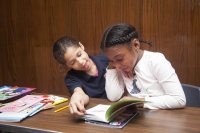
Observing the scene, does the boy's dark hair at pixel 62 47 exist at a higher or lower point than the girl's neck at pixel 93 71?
higher

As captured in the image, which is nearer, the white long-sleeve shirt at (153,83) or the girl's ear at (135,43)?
the white long-sleeve shirt at (153,83)

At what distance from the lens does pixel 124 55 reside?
132cm

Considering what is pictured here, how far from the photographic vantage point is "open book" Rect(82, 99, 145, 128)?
1.06m

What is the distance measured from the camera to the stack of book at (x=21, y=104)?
1241mm

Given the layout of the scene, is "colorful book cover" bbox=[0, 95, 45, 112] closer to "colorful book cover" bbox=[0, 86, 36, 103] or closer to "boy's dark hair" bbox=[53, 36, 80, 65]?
"colorful book cover" bbox=[0, 86, 36, 103]

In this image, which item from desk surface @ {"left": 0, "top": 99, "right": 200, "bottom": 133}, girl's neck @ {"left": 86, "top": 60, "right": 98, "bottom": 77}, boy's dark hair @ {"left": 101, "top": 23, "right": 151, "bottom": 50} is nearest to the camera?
desk surface @ {"left": 0, "top": 99, "right": 200, "bottom": 133}

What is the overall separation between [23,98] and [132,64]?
65 cm

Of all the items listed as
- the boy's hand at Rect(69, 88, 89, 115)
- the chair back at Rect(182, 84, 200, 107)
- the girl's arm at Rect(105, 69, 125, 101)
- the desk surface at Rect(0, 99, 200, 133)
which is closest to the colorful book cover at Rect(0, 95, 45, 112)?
the desk surface at Rect(0, 99, 200, 133)

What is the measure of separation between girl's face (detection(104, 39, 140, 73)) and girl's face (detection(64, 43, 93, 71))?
28 cm

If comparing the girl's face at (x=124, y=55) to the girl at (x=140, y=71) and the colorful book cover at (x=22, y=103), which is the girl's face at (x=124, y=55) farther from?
the colorful book cover at (x=22, y=103)

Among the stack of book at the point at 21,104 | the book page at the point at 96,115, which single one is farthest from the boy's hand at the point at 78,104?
the stack of book at the point at 21,104

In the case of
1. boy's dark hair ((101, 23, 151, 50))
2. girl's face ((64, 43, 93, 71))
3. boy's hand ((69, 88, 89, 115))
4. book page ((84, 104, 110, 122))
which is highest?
boy's dark hair ((101, 23, 151, 50))

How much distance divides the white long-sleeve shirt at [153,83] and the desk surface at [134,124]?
48mm

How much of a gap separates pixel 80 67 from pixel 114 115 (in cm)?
55
